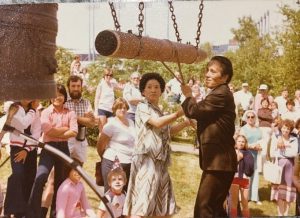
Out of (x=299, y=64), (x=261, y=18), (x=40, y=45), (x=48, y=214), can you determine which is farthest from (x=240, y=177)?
(x=40, y=45)

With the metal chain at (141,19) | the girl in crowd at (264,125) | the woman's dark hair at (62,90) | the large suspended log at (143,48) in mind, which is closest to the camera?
the large suspended log at (143,48)

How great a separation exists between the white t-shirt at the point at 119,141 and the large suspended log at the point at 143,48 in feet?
1.33

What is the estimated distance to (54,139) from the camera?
2012 mm

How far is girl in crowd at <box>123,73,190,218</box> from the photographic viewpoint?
200 centimetres

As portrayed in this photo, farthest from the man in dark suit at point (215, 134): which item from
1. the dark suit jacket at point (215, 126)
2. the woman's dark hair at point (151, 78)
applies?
the woman's dark hair at point (151, 78)

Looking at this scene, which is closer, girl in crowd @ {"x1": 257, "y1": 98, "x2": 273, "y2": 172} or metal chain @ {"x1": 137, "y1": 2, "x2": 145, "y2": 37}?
metal chain @ {"x1": 137, "y1": 2, "x2": 145, "y2": 37}

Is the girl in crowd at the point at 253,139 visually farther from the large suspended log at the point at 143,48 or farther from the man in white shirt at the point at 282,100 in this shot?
the large suspended log at the point at 143,48

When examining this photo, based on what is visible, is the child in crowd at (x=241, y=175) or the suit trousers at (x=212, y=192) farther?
the child in crowd at (x=241, y=175)

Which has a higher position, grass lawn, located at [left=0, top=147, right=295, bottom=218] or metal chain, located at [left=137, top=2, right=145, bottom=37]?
metal chain, located at [left=137, top=2, right=145, bottom=37]

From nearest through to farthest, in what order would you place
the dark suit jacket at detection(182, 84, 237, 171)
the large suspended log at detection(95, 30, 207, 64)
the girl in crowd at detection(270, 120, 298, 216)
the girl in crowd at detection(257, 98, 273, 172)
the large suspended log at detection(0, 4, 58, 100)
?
the large suspended log at detection(0, 4, 58, 100) → the large suspended log at detection(95, 30, 207, 64) → the dark suit jacket at detection(182, 84, 237, 171) → the girl in crowd at detection(257, 98, 273, 172) → the girl in crowd at detection(270, 120, 298, 216)

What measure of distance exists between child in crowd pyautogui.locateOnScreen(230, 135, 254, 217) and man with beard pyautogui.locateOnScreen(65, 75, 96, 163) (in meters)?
0.64

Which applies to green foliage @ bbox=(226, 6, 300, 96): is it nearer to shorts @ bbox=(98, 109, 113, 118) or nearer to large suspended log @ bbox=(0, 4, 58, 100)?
shorts @ bbox=(98, 109, 113, 118)

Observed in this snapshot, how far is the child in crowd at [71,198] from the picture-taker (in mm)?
2072

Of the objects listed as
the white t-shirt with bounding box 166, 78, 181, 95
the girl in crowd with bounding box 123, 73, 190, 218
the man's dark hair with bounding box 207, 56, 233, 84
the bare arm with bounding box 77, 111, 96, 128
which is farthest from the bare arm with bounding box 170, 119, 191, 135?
the bare arm with bounding box 77, 111, 96, 128
